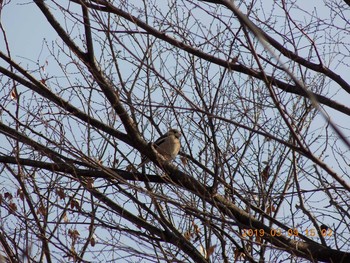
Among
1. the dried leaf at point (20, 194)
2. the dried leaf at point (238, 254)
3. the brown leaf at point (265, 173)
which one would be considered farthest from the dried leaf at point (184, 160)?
the dried leaf at point (20, 194)

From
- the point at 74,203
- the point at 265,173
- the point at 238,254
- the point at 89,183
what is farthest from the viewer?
the point at 265,173

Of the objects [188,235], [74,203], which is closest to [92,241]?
[74,203]

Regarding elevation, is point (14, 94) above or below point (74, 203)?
above

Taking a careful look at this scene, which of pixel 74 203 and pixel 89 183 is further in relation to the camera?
pixel 74 203

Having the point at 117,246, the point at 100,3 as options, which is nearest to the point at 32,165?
the point at 117,246

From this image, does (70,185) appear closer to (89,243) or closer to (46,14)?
(89,243)

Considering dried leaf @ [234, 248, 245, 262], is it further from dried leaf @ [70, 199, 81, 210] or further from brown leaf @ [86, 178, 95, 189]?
dried leaf @ [70, 199, 81, 210]

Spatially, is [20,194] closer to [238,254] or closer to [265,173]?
[238,254]

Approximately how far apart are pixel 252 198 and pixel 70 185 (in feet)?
5.53

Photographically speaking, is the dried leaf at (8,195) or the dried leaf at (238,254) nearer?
the dried leaf at (238,254)

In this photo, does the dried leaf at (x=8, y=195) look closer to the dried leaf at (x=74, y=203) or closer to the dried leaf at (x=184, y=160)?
the dried leaf at (x=74, y=203)

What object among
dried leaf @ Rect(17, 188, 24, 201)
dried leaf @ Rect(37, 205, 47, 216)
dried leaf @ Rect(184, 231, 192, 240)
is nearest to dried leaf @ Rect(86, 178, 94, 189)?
dried leaf @ Rect(37, 205, 47, 216)

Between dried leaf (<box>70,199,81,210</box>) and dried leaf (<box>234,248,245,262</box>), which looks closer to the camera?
dried leaf (<box>234,248,245,262</box>)

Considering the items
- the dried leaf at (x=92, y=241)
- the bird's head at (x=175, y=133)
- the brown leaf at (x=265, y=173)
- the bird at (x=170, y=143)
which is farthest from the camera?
the bird's head at (x=175, y=133)
